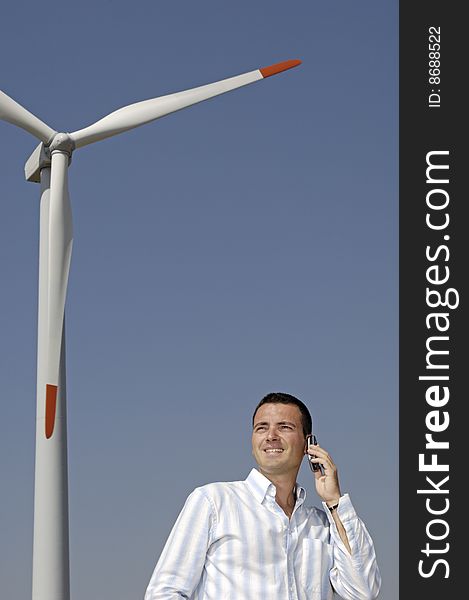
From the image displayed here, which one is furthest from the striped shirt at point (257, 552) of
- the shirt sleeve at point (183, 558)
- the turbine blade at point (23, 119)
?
the turbine blade at point (23, 119)

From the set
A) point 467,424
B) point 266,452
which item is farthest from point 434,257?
point 266,452

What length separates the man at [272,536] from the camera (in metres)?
7.28

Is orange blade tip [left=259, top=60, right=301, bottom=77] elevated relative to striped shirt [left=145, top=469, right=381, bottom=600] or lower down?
elevated

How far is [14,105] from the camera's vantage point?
24094mm

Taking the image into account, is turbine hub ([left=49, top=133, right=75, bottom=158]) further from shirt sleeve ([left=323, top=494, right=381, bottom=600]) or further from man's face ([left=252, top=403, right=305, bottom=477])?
shirt sleeve ([left=323, top=494, right=381, bottom=600])

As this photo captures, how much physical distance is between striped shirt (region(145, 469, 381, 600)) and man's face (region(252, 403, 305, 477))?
13 cm

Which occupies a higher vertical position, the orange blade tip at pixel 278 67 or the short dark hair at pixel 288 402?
the orange blade tip at pixel 278 67

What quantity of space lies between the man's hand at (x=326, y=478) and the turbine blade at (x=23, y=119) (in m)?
16.8

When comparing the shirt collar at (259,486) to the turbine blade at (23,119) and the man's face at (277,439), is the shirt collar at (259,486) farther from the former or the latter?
the turbine blade at (23,119)

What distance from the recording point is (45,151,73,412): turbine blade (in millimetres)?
21375

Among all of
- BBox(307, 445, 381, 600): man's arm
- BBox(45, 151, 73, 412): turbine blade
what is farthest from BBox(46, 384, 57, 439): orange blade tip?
BBox(307, 445, 381, 600): man's arm

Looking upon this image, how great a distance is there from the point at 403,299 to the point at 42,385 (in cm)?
791

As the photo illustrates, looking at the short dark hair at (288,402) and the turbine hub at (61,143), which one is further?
the turbine hub at (61,143)

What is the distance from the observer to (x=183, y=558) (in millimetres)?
7262
